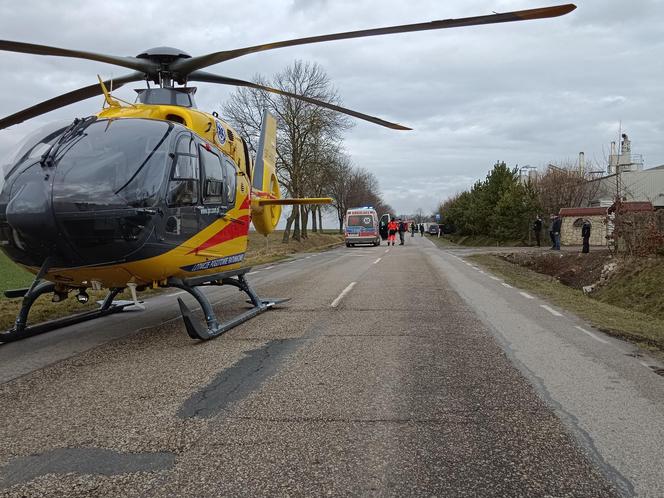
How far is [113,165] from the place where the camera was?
6.27 m

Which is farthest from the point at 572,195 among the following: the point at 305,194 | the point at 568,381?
the point at 568,381

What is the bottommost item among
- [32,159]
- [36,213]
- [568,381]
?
[568,381]

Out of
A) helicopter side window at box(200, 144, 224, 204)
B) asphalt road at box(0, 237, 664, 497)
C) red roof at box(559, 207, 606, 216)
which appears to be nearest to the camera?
asphalt road at box(0, 237, 664, 497)

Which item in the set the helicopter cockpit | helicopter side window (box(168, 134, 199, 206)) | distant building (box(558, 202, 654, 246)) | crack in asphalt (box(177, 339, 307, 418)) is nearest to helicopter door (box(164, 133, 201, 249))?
helicopter side window (box(168, 134, 199, 206))

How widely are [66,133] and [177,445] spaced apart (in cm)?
452

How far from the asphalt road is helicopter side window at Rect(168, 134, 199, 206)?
1884 millimetres

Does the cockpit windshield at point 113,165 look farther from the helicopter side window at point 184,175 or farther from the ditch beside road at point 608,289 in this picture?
the ditch beside road at point 608,289

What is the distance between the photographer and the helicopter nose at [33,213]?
5.95 metres

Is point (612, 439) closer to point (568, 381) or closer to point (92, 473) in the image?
point (568, 381)

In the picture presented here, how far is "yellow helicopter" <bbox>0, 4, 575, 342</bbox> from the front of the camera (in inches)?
237

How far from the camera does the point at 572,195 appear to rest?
4494cm

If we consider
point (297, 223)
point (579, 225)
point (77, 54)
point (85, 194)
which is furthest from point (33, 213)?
point (297, 223)

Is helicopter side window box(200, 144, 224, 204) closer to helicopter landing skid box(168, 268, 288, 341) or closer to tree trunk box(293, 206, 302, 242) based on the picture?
helicopter landing skid box(168, 268, 288, 341)

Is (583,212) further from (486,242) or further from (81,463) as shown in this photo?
(81,463)
